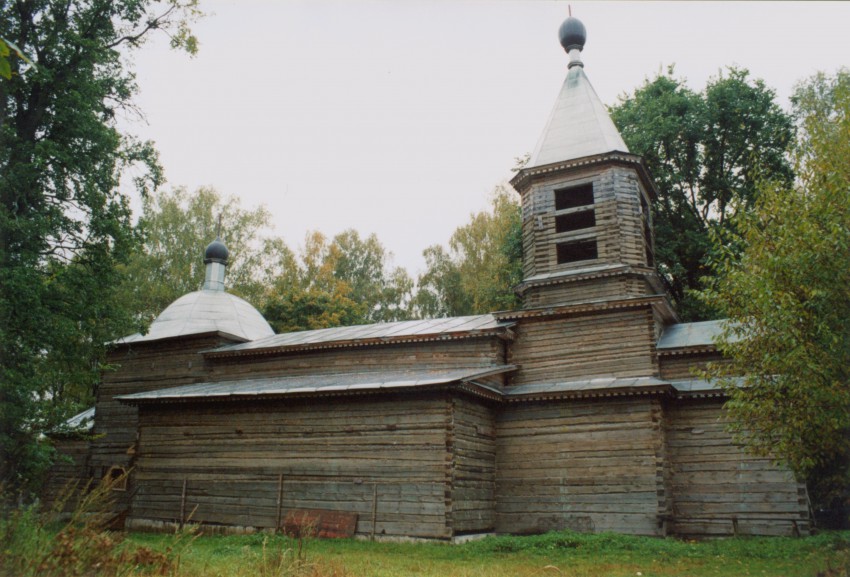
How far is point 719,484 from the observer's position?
1552cm

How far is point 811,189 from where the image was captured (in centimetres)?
1135

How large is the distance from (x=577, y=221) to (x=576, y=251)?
0.98 meters

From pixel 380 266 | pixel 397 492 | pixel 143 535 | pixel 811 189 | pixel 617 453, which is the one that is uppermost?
pixel 380 266

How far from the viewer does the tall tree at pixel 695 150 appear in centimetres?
2658

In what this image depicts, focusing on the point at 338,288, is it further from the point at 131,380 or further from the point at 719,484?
the point at 719,484

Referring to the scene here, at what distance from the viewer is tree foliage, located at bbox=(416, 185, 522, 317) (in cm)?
2944

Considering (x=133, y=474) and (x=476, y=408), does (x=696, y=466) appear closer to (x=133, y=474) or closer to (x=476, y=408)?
(x=476, y=408)

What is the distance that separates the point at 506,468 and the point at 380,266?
28.8 m

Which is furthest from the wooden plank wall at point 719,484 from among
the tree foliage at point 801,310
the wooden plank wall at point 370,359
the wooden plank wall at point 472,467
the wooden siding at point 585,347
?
the wooden plank wall at point 370,359

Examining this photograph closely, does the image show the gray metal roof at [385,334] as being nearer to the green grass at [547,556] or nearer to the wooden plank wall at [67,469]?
the green grass at [547,556]

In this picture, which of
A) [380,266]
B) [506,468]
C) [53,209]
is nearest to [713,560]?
[506,468]

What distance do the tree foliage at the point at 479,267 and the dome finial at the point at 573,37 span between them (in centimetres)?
837

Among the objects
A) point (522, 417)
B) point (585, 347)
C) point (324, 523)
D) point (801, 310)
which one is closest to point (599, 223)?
point (585, 347)

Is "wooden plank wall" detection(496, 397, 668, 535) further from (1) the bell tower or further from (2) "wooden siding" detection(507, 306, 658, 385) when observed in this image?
(1) the bell tower
